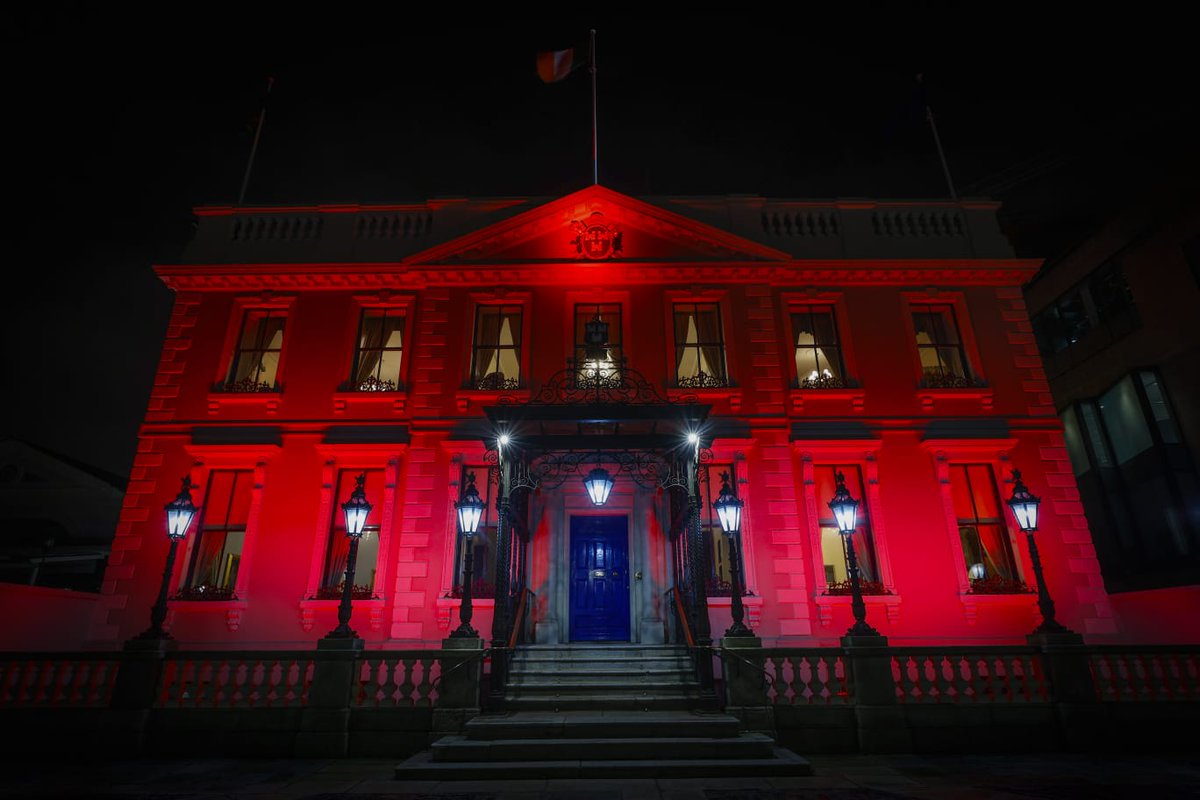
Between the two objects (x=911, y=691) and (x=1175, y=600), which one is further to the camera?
(x=1175, y=600)

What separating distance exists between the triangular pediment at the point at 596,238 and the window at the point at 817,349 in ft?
5.82

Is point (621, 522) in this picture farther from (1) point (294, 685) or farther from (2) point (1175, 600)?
(2) point (1175, 600)

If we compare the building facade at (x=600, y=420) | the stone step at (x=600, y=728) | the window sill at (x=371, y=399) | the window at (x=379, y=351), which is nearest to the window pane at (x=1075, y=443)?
the building facade at (x=600, y=420)

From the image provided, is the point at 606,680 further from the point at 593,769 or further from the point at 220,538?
the point at 220,538

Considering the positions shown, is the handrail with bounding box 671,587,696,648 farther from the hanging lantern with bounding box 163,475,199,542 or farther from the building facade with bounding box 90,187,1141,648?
the hanging lantern with bounding box 163,475,199,542

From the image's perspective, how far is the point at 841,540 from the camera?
43.5 ft

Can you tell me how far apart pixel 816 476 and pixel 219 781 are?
12271mm

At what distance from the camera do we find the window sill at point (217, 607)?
1245cm

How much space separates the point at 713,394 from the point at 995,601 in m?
7.51


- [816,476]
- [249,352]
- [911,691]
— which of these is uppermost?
[249,352]

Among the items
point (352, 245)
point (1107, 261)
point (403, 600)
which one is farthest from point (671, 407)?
point (1107, 261)

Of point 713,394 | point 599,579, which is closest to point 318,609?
point 599,579

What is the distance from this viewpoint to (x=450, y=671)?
29.7 feet

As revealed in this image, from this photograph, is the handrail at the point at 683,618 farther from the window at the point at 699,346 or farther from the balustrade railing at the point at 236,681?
the balustrade railing at the point at 236,681
